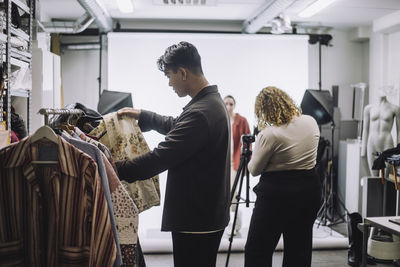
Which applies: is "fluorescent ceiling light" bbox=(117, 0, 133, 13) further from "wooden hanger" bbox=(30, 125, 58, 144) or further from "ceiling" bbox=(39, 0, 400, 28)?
"wooden hanger" bbox=(30, 125, 58, 144)

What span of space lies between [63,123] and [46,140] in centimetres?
20

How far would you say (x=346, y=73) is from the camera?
5891 mm

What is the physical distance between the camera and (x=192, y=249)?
1574 mm

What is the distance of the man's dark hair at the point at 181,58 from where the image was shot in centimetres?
156

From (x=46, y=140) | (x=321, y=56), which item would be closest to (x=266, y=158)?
(x=46, y=140)

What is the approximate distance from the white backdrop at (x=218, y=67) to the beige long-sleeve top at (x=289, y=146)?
299cm

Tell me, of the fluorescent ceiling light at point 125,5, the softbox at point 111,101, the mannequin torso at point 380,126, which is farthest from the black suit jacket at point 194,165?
the mannequin torso at point 380,126

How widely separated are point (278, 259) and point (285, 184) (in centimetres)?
162

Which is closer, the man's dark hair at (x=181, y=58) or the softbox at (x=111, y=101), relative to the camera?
the man's dark hair at (x=181, y=58)

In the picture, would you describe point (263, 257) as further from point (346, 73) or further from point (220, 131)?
point (346, 73)

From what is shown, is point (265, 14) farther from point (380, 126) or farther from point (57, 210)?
point (57, 210)

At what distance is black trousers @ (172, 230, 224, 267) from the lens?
61.8 inches

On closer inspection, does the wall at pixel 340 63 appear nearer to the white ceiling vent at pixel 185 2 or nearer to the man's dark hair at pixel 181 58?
the white ceiling vent at pixel 185 2

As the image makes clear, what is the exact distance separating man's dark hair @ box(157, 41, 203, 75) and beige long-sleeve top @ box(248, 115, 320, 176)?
2.26ft
